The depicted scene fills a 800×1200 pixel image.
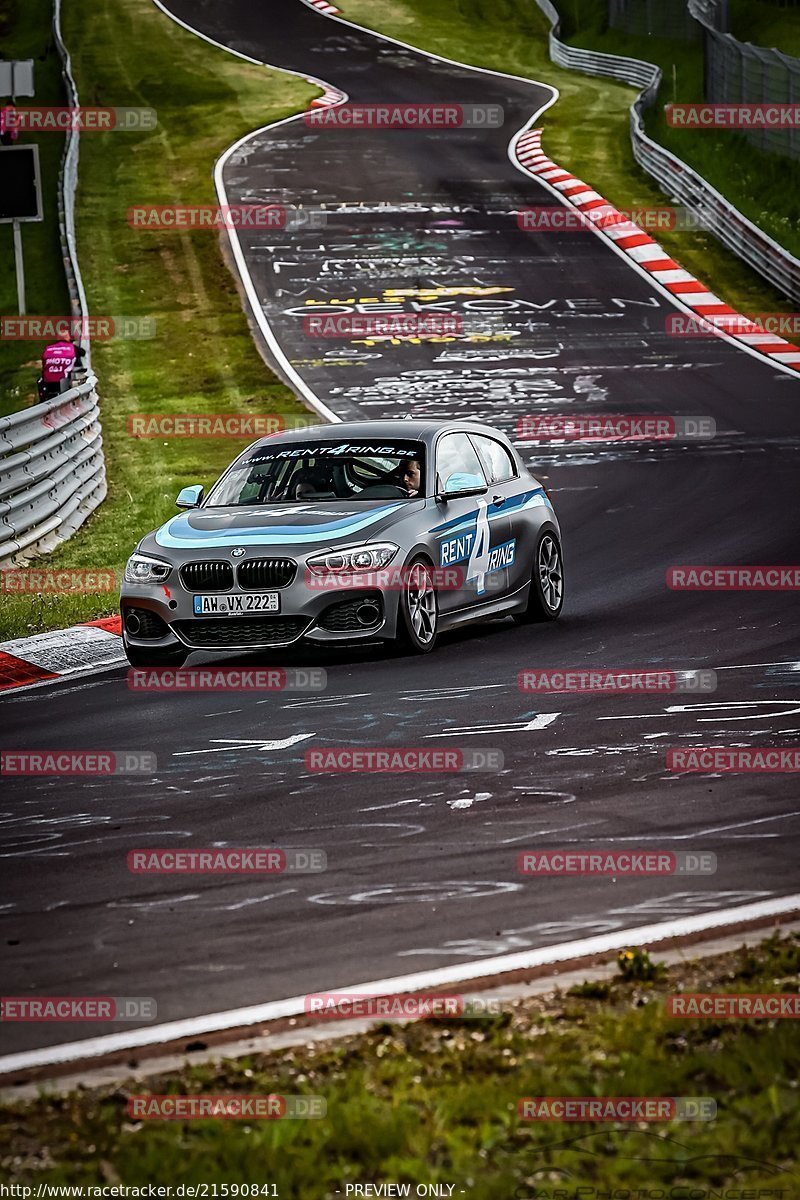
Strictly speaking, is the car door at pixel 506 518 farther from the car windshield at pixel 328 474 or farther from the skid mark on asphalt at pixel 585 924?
the skid mark on asphalt at pixel 585 924

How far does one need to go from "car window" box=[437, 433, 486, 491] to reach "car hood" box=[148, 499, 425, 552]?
22.0 inches

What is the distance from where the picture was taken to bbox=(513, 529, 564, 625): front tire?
13.8 meters

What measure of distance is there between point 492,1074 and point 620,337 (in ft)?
85.9

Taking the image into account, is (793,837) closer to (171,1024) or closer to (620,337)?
(171,1024)

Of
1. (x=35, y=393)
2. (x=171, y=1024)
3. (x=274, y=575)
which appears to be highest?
(x=171, y=1024)

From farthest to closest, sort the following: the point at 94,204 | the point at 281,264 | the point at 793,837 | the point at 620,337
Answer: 1. the point at 94,204
2. the point at 281,264
3. the point at 620,337
4. the point at 793,837

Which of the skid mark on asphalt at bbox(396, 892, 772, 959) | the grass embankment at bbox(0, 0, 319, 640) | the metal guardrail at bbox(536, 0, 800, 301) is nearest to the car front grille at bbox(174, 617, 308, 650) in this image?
the grass embankment at bbox(0, 0, 319, 640)

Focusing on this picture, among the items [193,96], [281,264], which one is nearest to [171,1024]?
[281,264]

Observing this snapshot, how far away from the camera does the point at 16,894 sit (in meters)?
7.15

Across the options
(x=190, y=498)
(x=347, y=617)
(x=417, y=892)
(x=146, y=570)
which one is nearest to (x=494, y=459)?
(x=190, y=498)

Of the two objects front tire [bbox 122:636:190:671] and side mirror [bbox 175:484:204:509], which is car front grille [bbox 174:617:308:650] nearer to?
front tire [bbox 122:636:190:671]

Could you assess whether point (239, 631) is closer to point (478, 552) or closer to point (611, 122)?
point (478, 552)

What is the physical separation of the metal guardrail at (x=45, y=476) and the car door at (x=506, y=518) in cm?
464

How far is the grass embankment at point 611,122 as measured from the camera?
3575 centimetres
